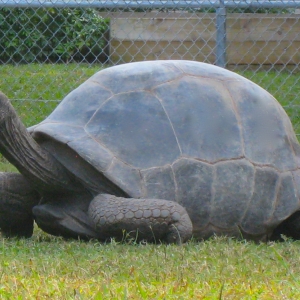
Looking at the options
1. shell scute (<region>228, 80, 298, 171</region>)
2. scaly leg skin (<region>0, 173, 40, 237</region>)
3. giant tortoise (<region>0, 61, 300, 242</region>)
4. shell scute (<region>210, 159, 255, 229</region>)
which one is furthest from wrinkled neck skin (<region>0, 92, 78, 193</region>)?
shell scute (<region>228, 80, 298, 171</region>)

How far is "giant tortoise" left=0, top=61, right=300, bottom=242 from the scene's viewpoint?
375 cm

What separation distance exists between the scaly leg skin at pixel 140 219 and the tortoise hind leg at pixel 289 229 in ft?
2.25

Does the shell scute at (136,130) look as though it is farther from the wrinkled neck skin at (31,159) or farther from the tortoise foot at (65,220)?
the tortoise foot at (65,220)

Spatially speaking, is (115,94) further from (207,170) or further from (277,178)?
(277,178)

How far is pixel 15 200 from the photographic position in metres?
4.15

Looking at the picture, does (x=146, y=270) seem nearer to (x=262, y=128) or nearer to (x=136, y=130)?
(x=136, y=130)

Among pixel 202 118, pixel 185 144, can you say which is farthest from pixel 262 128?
pixel 185 144

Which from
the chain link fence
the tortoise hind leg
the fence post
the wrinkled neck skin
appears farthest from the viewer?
the chain link fence

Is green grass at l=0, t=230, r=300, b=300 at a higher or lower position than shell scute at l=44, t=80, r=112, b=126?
lower

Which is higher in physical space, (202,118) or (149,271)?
(202,118)

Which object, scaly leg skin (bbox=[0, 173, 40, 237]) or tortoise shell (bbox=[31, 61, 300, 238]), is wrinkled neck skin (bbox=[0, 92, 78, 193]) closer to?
tortoise shell (bbox=[31, 61, 300, 238])

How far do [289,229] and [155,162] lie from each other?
905 millimetres

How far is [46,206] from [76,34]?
571 centimetres

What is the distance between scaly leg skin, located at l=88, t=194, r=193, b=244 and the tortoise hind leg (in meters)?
0.69
